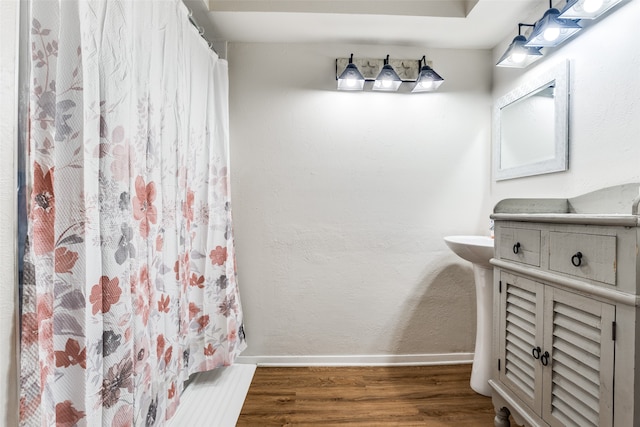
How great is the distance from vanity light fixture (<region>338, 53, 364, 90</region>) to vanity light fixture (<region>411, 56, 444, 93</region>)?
373 millimetres

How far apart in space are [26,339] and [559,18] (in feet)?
7.20

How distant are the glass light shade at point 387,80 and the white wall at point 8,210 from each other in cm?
170

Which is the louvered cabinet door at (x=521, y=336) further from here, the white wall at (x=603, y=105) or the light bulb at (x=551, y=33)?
the light bulb at (x=551, y=33)

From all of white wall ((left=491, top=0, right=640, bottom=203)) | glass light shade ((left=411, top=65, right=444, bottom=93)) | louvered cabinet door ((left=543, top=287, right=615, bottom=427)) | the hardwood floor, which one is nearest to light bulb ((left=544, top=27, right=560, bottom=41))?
white wall ((left=491, top=0, right=640, bottom=203))

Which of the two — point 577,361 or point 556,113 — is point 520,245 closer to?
point 577,361

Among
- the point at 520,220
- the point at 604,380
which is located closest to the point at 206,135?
the point at 520,220

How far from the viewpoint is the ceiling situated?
1.69 m

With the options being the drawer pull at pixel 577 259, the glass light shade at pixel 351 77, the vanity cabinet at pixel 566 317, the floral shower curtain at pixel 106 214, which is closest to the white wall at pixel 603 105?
the vanity cabinet at pixel 566 317

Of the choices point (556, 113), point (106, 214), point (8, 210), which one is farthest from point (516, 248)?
point (8, 210)

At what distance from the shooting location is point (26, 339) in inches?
26.8

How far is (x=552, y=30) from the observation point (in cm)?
139

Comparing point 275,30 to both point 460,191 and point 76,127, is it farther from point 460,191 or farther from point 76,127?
point 460,191

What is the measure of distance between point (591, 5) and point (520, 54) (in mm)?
391

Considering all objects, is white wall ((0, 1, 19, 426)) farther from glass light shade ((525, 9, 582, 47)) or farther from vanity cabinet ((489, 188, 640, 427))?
glass light shade ((525, 9, 582, 47))
